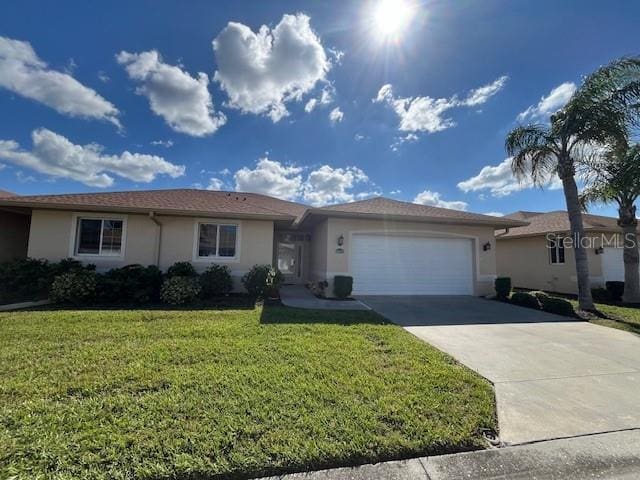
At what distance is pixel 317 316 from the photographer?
7.71m

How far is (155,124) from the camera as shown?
1289 centimetres

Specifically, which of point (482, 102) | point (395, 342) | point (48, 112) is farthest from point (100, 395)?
point (48, 112)

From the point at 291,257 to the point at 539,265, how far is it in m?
13.1

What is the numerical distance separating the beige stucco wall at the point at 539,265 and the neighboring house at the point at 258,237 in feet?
15.2

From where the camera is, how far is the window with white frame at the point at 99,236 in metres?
10.5

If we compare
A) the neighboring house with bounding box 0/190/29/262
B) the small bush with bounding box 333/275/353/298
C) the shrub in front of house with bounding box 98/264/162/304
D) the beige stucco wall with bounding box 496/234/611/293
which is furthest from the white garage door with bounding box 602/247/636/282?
the neighboring house with bounding box 0/190/29/262

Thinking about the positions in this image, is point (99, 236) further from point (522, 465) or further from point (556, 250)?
point (556, 250)

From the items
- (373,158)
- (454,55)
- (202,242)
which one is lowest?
(202,242)

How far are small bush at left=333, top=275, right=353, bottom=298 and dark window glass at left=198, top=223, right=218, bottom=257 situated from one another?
4.79 metres

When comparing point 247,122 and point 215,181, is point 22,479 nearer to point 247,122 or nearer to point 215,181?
point 247,122

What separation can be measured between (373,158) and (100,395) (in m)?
13.6

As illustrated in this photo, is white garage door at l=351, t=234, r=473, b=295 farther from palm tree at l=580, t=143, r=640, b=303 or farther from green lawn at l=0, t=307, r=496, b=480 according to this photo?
green lawn at l=0, t=307, r=496, b=480

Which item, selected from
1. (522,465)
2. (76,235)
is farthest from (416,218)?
(76,235)

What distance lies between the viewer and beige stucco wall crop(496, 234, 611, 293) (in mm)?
13961
